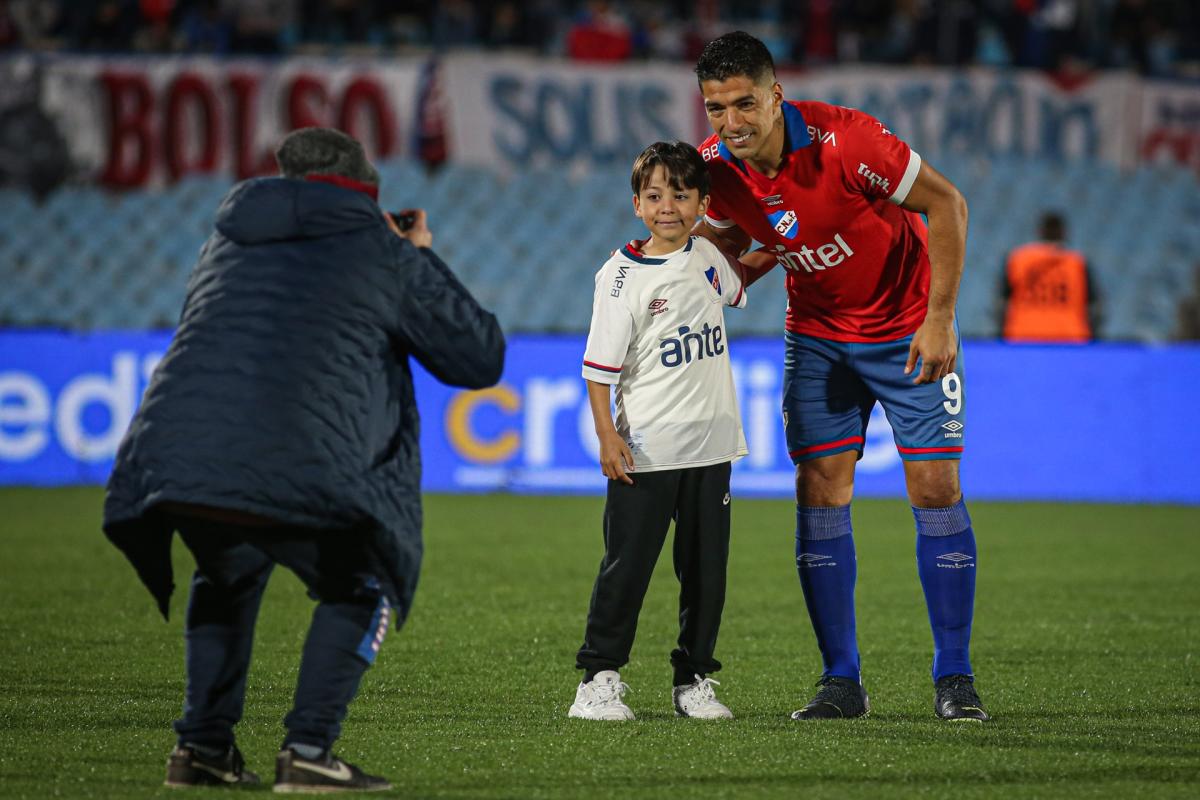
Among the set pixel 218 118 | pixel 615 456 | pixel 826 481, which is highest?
pixel 218 118

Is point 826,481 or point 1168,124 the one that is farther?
point 1168,124

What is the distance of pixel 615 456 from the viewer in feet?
14.7

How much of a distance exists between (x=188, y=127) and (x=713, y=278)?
10.9m

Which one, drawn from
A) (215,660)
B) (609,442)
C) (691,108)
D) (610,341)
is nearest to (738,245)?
(610,341)

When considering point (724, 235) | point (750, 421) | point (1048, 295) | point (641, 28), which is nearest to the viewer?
point (724, 235)

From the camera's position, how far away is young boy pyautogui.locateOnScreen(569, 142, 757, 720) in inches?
178

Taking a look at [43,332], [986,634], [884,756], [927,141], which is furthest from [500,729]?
[927,141]

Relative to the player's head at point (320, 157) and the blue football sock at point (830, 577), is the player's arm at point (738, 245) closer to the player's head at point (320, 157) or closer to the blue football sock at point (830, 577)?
the blue football sock at point (830, 577)

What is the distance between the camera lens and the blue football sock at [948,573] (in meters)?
4.71

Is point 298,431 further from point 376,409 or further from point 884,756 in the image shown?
point 884,756

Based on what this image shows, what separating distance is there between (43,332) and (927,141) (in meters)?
8.07

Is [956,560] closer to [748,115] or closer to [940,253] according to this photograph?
[940,253]

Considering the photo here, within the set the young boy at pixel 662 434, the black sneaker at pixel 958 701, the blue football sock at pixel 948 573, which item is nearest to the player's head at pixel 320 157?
the young boy at pixel 662 434

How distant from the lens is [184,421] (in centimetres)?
342
